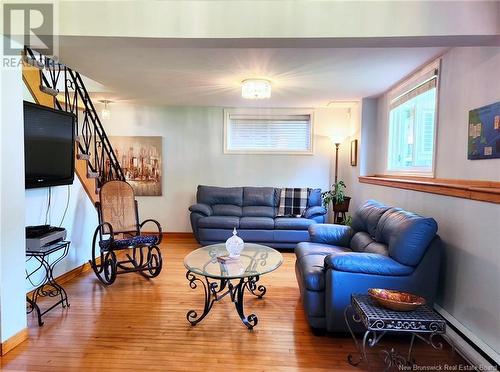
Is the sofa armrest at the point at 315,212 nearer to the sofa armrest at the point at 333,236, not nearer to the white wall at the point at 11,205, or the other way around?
the sofa armrest at the point at 333,236

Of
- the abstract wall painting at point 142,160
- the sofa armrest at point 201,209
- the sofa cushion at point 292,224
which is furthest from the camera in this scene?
the abstract wall painting at point 142,160

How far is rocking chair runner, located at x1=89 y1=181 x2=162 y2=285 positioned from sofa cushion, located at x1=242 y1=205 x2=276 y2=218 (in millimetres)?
1722

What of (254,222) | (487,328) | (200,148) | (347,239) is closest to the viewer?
(487,328)

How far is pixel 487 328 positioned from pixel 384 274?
2.12 ft

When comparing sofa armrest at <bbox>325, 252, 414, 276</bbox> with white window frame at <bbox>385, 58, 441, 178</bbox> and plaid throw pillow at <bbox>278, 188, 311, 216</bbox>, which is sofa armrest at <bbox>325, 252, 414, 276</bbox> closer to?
white window frame at <bbox>385, 58, 441, 178</bbox>

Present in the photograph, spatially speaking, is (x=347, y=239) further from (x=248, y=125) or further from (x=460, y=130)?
(x=248, y=125)

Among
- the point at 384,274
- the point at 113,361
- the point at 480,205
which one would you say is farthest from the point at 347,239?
the point at 113,361

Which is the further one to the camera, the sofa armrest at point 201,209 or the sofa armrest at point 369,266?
the sofa armrest at point 201,209

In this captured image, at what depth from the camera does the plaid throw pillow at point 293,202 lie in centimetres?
511

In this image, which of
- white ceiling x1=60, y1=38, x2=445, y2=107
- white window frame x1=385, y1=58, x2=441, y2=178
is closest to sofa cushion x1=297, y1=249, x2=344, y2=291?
white window frame x1=385, y1=58, x2=441, y2=178

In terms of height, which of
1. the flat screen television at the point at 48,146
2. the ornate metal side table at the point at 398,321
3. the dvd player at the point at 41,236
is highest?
the flat screen television at the point at 48,146

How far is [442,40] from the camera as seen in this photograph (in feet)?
6.37

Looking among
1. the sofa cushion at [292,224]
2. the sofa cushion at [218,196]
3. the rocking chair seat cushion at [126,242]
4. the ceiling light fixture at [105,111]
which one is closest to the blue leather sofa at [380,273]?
the rocking chair seat cushion at [126,242]

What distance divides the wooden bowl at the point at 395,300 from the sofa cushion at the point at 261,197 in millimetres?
3300
